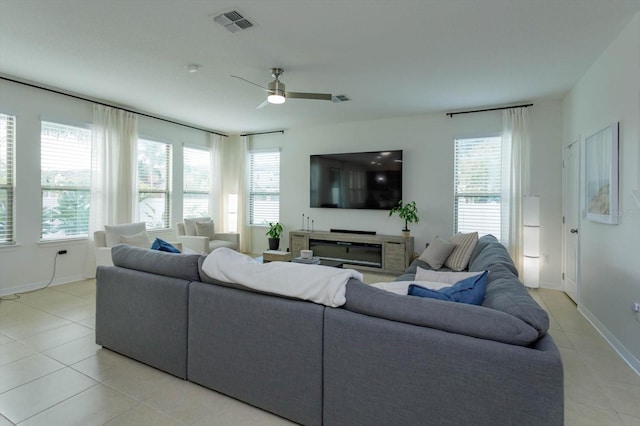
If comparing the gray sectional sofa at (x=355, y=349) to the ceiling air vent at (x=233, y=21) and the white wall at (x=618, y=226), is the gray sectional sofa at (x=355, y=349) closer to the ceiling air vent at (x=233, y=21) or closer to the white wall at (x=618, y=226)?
the white wall at (x=618, y=226)

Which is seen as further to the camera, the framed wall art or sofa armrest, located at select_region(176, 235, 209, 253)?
sofa armrest, located at select_region(176, 235, 209, 253)

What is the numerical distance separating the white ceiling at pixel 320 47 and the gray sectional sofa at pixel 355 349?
202 centimetres

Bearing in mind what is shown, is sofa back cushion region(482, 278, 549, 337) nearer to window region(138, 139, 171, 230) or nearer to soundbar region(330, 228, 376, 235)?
soundbar region(330, 228, 376, 235)

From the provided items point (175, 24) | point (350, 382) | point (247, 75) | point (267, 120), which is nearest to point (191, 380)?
point (350, 382)

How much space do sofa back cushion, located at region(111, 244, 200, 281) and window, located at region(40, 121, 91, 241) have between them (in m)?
2.80

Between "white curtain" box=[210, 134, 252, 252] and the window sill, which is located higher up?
"white curtain" box=[210, 134, 252, 252]

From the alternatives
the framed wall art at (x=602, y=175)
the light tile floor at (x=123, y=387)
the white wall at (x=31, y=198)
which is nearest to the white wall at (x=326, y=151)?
the white wall at (x=31, y=198)

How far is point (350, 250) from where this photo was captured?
5.88 m

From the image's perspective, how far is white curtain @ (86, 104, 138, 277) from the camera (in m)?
4.97

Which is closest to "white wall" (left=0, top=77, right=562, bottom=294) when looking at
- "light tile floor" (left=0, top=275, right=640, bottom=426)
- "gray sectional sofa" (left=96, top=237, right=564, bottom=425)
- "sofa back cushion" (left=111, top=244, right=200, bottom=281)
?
"light tile floor" (left=0, top=275, right=640, bottom=426)

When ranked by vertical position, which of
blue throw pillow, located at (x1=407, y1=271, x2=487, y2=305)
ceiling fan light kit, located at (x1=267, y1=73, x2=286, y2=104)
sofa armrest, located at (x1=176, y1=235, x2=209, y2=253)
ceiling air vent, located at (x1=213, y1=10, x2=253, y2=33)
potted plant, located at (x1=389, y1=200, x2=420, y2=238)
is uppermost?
ceiling air vent, located at (x1=213, y1=10, x2=253, y2=33)

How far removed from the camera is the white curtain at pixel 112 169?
4.97 meters

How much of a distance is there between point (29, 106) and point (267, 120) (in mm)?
3357

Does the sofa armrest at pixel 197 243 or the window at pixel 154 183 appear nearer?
the sofa armrest at pixel 197 243
